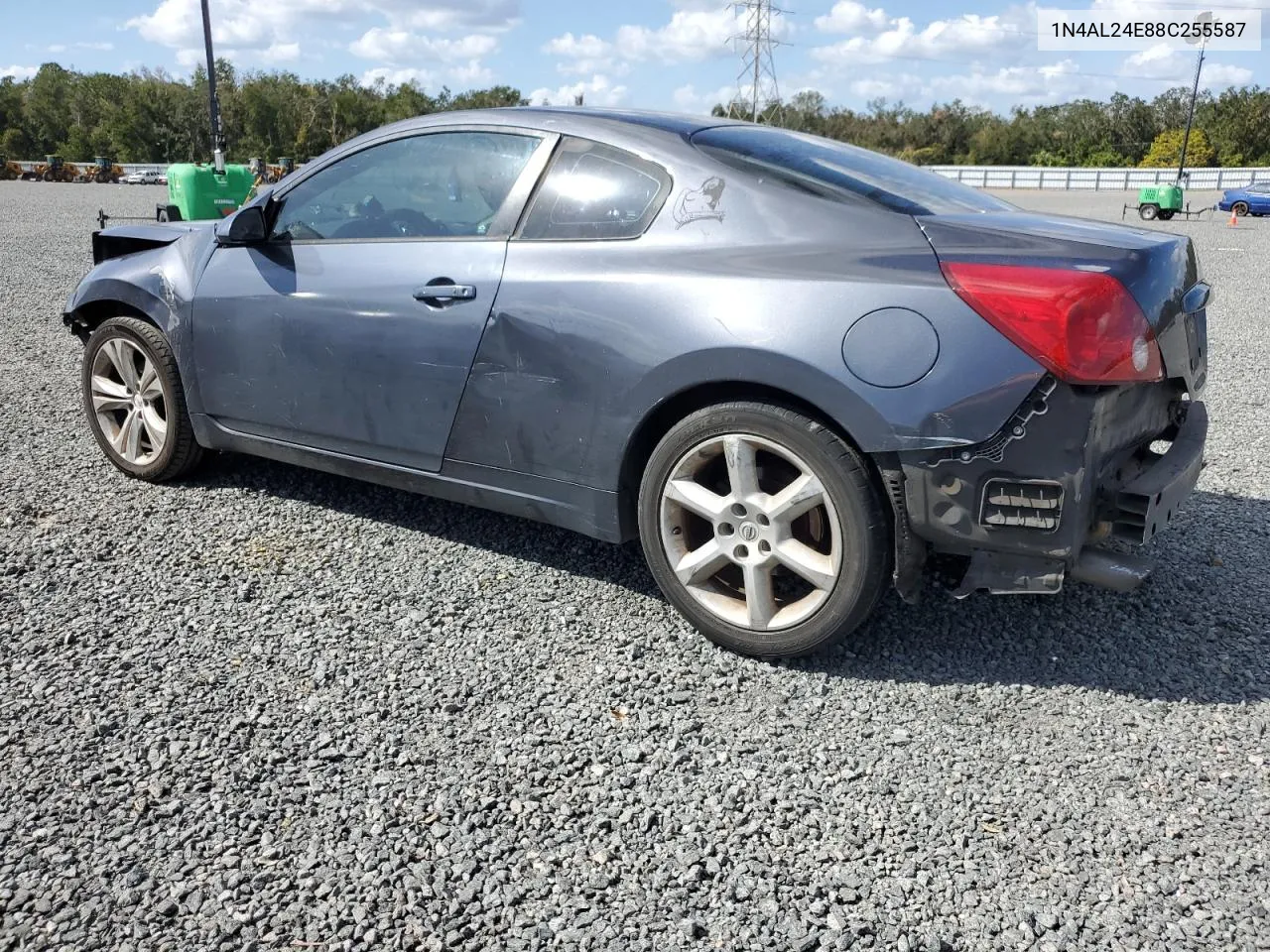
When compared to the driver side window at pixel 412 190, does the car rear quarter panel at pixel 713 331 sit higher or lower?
lower

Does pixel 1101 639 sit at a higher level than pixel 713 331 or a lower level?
lower

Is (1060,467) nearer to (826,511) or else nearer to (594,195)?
(826,511)

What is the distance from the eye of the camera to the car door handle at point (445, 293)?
3455 mm

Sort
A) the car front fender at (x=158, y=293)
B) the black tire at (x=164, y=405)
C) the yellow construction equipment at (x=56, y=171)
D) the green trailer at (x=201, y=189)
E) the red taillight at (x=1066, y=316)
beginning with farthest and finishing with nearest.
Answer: the yellow construction equipment at (x=56, y=171) → the green trailer at (x=201, y=189) → the black tire at (x=164, y=405) → the car front fender at (x=158, y=293) → the red taillight at (x=1066, y=316)

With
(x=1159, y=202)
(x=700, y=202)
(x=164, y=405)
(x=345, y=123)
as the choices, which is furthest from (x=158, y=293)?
(x=345, y=123)

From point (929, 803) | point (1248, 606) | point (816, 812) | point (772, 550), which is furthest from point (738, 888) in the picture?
point (1248, 606)

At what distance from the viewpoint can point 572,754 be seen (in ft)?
8.96

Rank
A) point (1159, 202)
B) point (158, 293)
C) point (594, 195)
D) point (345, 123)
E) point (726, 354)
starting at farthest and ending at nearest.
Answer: point (345, 123) → point (1159, 202) → point (158, 293) → point (594, 195) → point (726, 354)

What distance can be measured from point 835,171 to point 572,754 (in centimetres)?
203

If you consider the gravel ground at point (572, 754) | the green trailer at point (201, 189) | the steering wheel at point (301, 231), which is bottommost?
the gravel ground at point (572, 754)

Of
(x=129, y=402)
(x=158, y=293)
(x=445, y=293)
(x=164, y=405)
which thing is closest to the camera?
(x=445, y=293)

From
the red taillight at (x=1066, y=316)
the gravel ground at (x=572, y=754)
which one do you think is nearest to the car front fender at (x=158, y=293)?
the gravel ground at (x=572, y=754)

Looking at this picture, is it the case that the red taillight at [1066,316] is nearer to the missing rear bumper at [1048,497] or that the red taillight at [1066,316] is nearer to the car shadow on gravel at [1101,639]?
the missing rear bumper at [1048,497]

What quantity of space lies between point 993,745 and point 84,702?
253 cm
